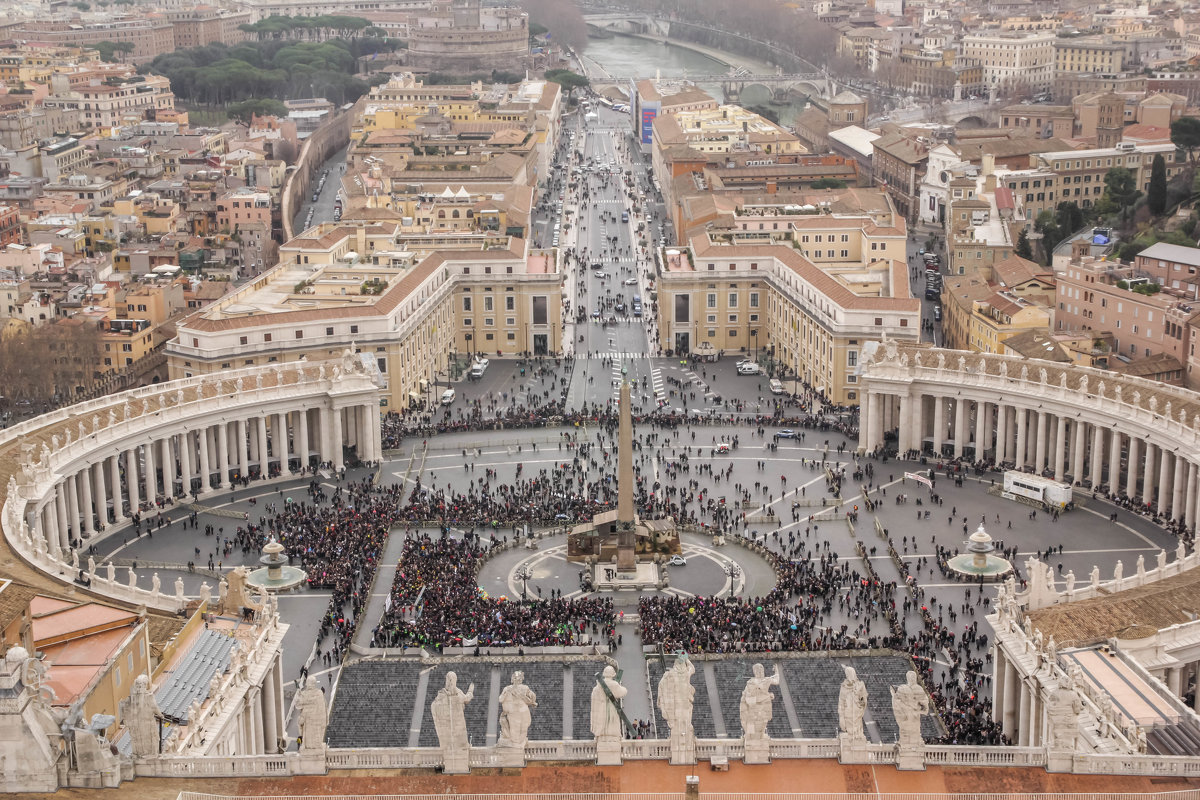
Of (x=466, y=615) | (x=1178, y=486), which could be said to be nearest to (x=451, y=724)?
(x=466, y=615)

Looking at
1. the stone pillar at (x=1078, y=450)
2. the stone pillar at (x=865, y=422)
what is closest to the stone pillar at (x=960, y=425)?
the stone pillar at (x=865, y=422)

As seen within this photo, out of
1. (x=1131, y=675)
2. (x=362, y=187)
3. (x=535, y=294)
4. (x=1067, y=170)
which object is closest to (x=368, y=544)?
(x=1131, y=675)

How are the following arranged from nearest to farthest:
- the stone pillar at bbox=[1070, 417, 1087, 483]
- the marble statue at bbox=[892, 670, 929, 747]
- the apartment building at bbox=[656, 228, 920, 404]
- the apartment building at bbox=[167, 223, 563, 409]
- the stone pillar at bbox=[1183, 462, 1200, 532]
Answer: the marble statue at bbox=[892, 670, 929, 747] → the stone pillar at bbox=[1183, 462, 1200, 532] → the stone pillar at bbox=[1070, 417, 1087, 483] → the apartment building at bbox=[167, 223, 563, 409] → the apartment building at bbox=[656, 228, 920, 404]

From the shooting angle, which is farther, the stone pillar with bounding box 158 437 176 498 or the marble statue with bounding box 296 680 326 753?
the stone pillar with bounding box 158 437 176 498

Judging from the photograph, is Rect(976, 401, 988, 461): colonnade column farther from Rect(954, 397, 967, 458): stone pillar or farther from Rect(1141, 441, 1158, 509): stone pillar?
Rect(1141, 441, 1158, 509): stone pillar

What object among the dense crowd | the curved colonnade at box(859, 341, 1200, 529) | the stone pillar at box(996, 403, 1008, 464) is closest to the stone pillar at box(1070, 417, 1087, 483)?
the curved colonnade at box(859, 341, 1200, 529)

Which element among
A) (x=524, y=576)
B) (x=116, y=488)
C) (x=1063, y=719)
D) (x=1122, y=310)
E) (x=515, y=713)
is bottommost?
(x=524, y=576)

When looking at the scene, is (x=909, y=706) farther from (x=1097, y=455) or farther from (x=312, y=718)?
(x=1097, y=455)
